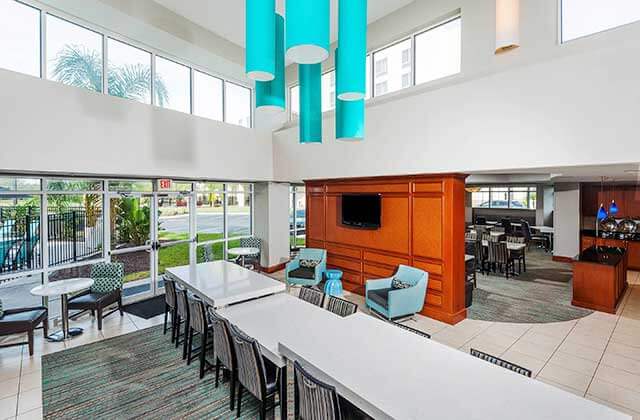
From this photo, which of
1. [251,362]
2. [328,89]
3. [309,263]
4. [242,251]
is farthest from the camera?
[242,251]

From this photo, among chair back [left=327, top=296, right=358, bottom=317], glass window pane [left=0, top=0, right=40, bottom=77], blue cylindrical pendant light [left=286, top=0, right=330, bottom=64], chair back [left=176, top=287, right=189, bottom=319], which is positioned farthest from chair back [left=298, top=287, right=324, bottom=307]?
glass window pane [left=0, top=0, right=40, bottom=77]

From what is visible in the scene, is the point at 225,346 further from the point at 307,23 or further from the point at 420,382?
the point at 307,23

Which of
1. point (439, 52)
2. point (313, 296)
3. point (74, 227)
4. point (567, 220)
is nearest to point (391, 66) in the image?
point (439, 52)

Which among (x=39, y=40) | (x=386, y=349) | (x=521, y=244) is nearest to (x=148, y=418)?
(x=386, y=349)

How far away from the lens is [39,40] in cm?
502

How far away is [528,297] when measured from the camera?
6.69 meters

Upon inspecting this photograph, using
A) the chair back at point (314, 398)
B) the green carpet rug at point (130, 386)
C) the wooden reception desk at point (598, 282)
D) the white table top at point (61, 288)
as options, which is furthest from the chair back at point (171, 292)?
the wooden reception desk at point (598, 282)

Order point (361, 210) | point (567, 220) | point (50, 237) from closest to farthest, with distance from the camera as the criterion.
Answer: point (50, 237)
point (361, 210)
point (567, 220)

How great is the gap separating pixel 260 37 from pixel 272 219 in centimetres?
691

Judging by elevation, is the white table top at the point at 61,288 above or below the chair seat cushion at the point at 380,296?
above

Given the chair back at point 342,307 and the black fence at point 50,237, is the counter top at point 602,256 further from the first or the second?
the black fence at point 50,237

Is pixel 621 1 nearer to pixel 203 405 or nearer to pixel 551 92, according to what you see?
pixel 551 92

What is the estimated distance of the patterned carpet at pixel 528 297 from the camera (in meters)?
5.70

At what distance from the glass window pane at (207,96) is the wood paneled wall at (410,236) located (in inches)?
124
